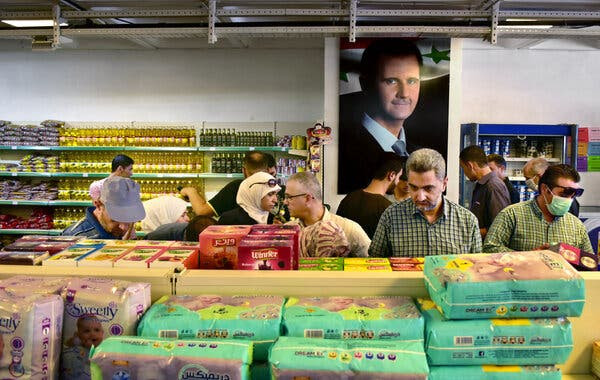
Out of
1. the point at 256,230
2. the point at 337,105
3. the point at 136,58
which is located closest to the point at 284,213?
the point at 337,105

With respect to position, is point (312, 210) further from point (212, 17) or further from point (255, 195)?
point (212, 17)

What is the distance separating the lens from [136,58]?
28.8 feet

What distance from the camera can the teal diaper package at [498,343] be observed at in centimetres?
158

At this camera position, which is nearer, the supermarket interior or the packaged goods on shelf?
the supermarket interior

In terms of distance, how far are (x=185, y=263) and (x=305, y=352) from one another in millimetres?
809

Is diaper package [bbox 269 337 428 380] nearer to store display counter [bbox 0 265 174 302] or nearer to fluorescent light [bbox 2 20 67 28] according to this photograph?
store display counter [bbox 0 265 174 302]

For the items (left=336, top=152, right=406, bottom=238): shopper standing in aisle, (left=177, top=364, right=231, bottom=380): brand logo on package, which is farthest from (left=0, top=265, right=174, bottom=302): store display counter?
(left=336, top=152, right=406, bottom=238): shopper standing in aisle

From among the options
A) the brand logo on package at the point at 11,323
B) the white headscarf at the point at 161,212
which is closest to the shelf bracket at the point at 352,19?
the white headscarf at the point at 161,212

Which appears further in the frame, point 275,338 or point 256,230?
point 256,230

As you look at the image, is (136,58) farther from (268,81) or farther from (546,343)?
(546,343)

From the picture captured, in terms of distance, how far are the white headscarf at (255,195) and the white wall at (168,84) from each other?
4647mm

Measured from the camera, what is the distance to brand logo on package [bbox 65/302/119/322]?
164cm

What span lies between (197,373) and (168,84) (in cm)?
797

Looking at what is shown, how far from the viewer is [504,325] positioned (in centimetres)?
159
